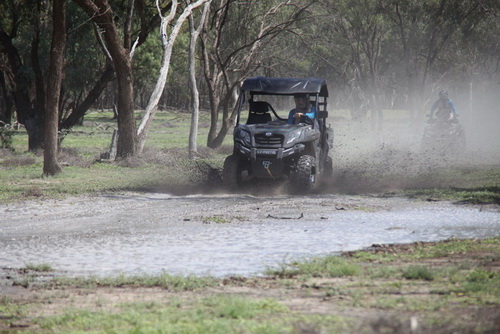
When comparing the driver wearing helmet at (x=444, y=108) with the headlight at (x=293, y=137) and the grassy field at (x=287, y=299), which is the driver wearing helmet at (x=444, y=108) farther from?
the grassy field at (x=287, y=299)

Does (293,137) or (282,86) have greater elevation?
(282,86)

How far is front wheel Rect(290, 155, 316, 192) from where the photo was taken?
1698cm

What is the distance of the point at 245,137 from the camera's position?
17.1 m

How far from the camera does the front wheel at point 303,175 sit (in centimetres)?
1698

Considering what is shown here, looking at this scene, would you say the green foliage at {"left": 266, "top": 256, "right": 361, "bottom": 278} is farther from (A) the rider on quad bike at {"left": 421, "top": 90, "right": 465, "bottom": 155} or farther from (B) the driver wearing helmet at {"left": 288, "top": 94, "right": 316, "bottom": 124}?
(A) the rider on quad bike at {"left": 421, "top": 90, "right": 465, "bottom": 155}

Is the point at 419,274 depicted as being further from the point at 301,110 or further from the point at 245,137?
the point at 301,110

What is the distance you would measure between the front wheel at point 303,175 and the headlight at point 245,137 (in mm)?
1029

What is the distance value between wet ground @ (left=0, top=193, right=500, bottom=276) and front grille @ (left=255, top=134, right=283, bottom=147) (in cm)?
103

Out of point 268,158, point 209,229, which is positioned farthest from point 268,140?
point 209,229

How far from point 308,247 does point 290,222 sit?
2506 mm

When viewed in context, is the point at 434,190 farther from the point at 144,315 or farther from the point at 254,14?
the point at 254,14

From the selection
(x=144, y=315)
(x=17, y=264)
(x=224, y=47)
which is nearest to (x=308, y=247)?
(x=17, y=264)

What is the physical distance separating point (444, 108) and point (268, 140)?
1270cm

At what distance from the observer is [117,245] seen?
10836 millimetres
